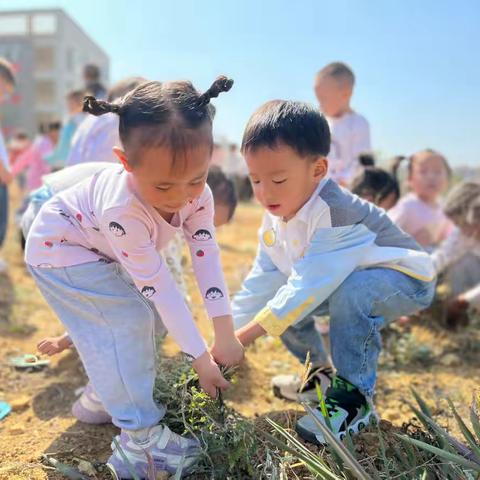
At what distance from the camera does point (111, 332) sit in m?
1.70

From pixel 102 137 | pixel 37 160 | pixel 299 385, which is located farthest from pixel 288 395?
pixel 37 160

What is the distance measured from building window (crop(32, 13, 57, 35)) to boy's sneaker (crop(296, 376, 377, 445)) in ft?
89.2

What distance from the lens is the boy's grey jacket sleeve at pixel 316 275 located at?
186 cm

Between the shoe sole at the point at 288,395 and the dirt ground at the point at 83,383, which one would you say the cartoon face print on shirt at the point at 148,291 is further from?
the shoe sole at the point at 288,395

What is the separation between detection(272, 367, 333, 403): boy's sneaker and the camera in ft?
7.32

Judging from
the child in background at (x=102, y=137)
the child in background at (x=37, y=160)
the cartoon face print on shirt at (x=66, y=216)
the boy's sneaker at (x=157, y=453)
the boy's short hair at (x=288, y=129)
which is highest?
the boy's short hair at (x=288, y=129)

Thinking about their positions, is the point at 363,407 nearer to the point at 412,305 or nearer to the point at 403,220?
the point at 412,305

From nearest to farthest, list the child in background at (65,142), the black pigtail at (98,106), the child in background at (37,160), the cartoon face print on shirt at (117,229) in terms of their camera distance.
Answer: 1. the black pigtail at (98,106)
2. the cartoon face print on shirt at (117,229)
3. the child in background at (65,142)
4. the child in background at (37,160)

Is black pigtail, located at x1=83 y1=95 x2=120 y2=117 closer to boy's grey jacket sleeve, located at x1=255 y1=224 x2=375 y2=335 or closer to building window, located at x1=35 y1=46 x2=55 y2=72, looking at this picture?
boy's grey jacket sleeve, located at x1=255 y1=224 x2=375 y2=335

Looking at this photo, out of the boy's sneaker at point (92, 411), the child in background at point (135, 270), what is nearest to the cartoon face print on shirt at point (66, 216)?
the child in background at point (135, 270)

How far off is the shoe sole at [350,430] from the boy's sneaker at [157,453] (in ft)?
1.13

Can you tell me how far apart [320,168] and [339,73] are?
2.13m

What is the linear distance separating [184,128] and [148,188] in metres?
0.19

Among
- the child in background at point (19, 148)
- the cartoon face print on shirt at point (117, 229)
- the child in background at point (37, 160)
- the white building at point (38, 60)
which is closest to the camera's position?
the cartoon face print on shirt at point (117, 229)
